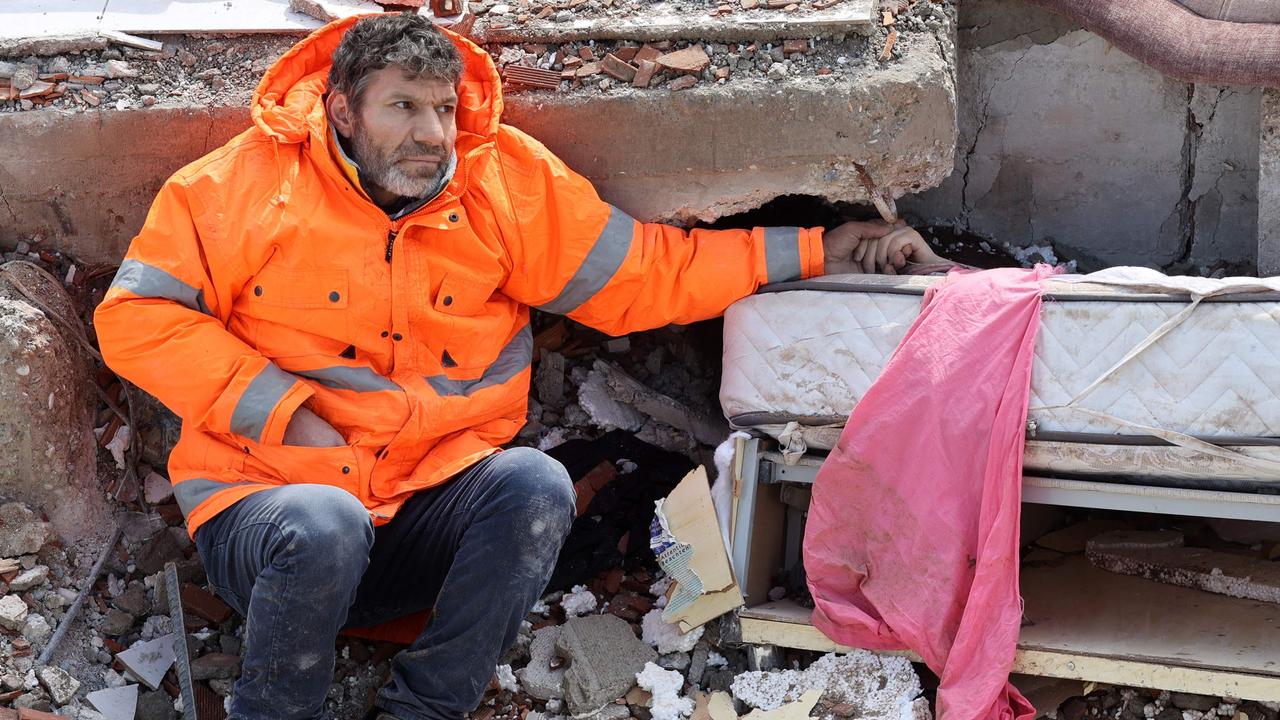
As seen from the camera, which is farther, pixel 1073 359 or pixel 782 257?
pixel 782 257

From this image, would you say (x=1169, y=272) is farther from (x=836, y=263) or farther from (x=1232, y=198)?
(x=836, y=263)

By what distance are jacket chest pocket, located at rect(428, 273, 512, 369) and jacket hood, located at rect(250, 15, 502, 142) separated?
0.40 metres

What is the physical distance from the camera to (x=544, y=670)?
11.2ft

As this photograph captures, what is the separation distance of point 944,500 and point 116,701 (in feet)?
6.99

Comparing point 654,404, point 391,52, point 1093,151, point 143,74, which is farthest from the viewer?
point 1093,151

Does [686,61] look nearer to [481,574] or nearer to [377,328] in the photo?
[377,328]

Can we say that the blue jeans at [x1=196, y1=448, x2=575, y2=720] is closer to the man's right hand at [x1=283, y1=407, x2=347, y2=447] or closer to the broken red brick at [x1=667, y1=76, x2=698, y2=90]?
the man's right hand at [x1=283, y1=407, x2=347, y2=447]

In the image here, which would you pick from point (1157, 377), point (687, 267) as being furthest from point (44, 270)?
point (1157, 377)

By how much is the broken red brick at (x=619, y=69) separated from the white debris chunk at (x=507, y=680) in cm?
162

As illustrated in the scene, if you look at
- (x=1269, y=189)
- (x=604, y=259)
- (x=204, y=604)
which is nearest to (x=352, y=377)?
(x=604, y=259)

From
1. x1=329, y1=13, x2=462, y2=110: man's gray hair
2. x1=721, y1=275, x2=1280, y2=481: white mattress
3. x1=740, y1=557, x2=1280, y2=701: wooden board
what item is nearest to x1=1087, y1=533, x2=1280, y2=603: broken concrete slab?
x1=740, y1=557, x2=1280, y2=701: wooden board

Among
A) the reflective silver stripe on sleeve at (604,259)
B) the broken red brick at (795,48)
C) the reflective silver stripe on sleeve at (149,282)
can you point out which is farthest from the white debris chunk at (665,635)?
the broken red brick at (795,48)

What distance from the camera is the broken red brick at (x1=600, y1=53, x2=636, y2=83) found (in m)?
3.58

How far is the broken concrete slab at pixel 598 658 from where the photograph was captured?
331 cm
